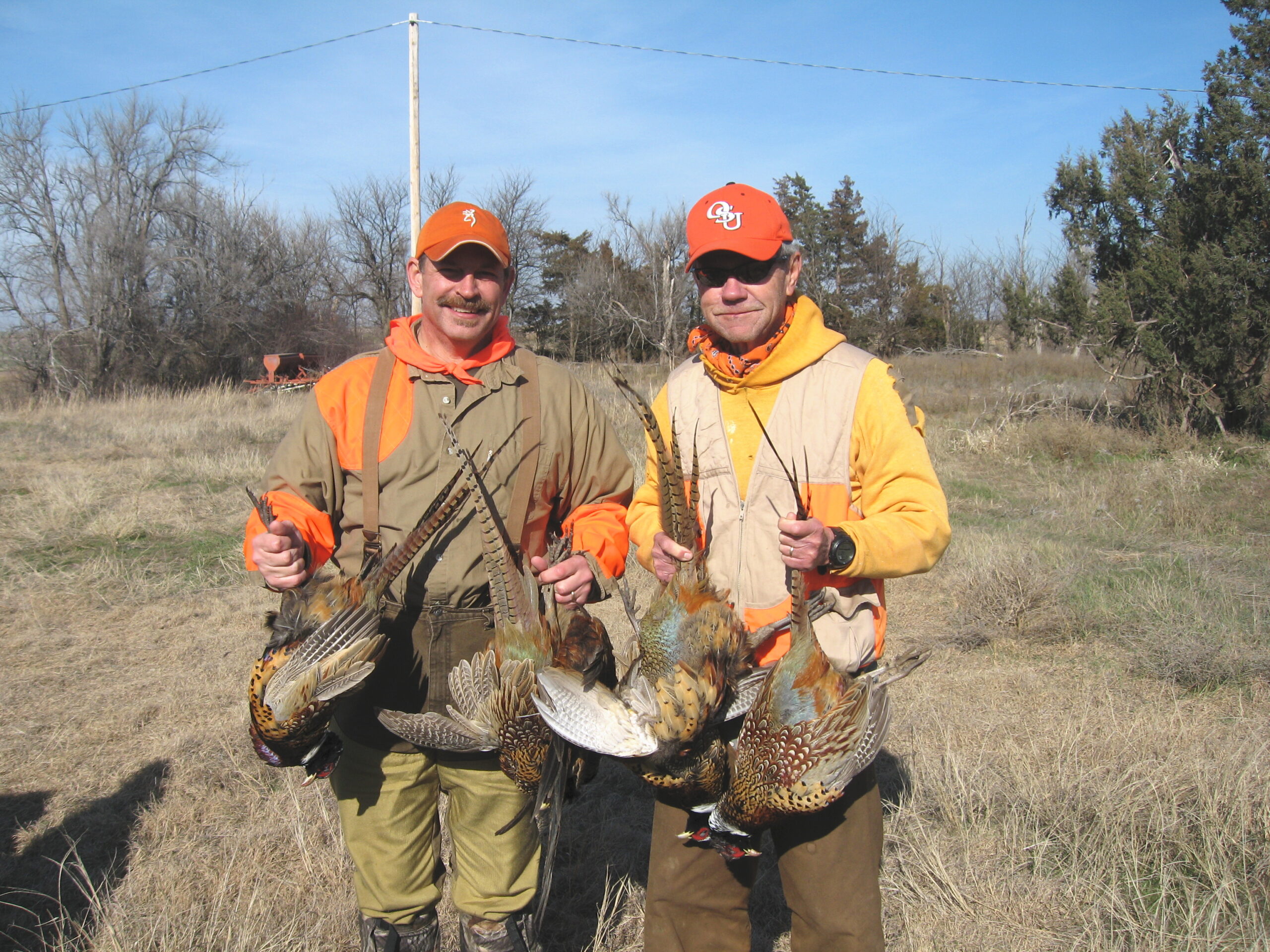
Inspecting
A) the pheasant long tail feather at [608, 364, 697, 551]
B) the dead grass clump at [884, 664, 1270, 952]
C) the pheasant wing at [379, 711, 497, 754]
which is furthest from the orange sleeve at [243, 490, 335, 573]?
the dead grass clump at [884, 664, 1270, 952]

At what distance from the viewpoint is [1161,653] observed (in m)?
5.56

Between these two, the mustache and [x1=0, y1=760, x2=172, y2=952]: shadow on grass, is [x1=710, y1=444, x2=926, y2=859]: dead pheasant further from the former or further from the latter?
[x1=0, y1=760, x2=172, y2=952]: shadow on grass

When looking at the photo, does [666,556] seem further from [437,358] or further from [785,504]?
[437,358]

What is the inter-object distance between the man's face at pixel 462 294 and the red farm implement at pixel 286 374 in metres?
24.4

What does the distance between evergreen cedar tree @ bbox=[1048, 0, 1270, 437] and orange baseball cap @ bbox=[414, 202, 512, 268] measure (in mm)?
15136

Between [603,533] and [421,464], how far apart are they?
0.69m

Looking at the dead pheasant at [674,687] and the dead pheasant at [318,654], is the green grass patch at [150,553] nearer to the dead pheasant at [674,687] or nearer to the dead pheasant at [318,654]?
the dead pheasant at [318,654]

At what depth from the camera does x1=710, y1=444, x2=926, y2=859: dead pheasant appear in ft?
7.21

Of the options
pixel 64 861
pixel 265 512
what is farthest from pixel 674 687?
pixel 64 861

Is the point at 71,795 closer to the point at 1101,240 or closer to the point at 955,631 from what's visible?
the point at 955,631

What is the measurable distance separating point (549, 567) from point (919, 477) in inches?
47.1

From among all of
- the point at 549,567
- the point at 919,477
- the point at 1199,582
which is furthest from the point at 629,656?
the point at 1199,582

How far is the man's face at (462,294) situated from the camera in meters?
2.81

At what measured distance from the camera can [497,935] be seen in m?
2.82
